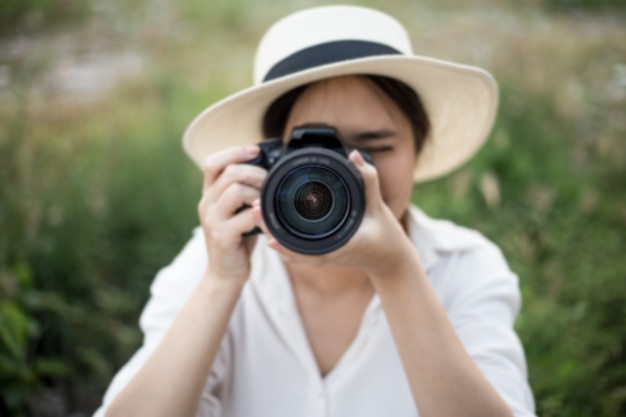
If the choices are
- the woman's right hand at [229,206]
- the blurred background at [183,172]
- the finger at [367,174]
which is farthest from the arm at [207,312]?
the blurred background at [183,172]

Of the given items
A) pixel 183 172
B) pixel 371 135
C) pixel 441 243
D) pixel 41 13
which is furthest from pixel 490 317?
pixel 41 13

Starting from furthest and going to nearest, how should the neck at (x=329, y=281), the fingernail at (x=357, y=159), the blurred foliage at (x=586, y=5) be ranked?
the blurred foliage at (x=586, y=5), the neck at (x=329, y=281), the fingernail at (x=357, y=159)

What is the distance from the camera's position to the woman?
1.08 m

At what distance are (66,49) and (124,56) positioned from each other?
0.85 feet

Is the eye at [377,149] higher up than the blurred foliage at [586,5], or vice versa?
the blurred foliage at [586,5]

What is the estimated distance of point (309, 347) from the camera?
4.20 ft

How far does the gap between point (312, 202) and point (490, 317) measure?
48 centimetres

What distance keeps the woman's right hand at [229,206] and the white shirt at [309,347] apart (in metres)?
0.20

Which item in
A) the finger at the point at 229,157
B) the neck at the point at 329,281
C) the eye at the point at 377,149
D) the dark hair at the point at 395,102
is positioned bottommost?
the neck at the point at 329,281

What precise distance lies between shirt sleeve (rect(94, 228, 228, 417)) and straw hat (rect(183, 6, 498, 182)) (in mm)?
254

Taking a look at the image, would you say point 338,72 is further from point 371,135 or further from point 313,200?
point 313,200

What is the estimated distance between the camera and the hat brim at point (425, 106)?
46.3 inches

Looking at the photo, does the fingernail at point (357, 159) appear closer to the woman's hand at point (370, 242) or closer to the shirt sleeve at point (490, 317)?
the woman's hand at point (370, 242)

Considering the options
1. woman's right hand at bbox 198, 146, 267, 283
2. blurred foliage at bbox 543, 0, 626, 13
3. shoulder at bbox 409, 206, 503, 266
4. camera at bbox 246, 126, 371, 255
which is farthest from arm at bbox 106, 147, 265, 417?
blurred foliage at bbox 543, 0, 626, 13
